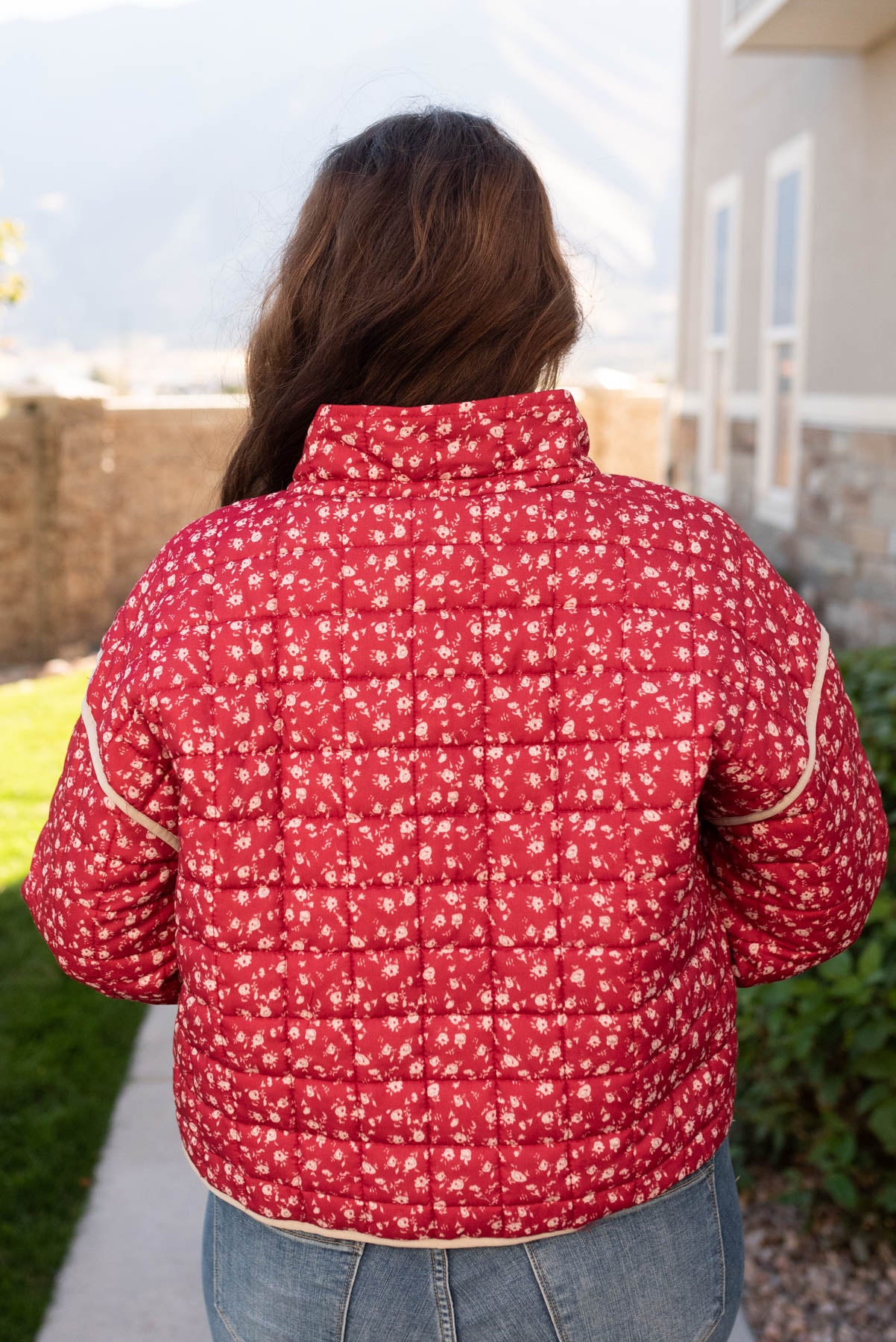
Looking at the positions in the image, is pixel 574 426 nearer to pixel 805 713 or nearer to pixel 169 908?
pixel 805 713

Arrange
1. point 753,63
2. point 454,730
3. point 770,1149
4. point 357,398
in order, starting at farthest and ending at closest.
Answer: point 753,63, point 770,1149, point 357,398, point 454,730

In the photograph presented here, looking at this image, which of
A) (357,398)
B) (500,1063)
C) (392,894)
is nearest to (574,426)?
(357,398)

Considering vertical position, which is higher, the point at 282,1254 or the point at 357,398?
the point at 357,398

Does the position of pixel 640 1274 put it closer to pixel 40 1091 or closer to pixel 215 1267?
pixel 215 1267

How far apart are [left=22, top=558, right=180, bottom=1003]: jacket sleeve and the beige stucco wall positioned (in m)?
5.46

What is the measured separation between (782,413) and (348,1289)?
7.71 meters

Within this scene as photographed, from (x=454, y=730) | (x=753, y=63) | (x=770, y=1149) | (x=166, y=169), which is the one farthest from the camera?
(x=166, y=169)

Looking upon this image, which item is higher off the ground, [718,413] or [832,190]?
[832,190]

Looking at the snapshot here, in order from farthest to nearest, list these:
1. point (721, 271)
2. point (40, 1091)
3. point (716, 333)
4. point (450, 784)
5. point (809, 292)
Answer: point (716, 333), point (721, 271), point (809, 292), point (40, 1091), point (450, 784)

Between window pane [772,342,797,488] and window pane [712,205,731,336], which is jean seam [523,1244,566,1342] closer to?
window pane [772,342,797,488]

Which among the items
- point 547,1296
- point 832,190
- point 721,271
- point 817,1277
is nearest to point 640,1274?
point 547,1296

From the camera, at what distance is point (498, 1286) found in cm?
116

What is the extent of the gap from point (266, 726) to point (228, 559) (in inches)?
5.9

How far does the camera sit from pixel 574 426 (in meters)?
1.16
